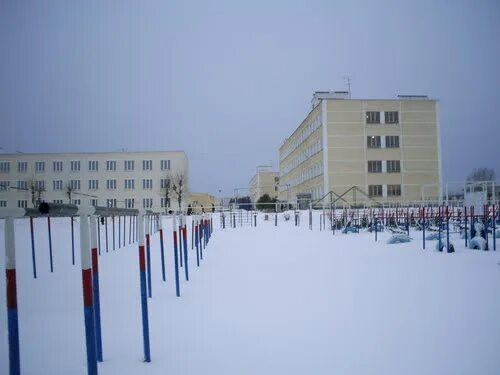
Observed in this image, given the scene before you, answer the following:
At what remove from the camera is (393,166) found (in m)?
44.4

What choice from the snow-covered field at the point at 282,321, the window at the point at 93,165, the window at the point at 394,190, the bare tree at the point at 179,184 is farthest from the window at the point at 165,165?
the snow-covered field at the point at 282,321

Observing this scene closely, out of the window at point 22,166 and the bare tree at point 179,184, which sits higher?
the window at point 22,166

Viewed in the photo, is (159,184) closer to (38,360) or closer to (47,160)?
(47,160)

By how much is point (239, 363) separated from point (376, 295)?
295 centimetres

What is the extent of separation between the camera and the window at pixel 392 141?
146 ft

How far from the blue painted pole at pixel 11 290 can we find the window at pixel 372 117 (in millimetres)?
45674

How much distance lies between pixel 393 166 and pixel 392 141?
110 inches

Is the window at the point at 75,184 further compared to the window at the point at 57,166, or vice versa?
the window at the point at 75,184

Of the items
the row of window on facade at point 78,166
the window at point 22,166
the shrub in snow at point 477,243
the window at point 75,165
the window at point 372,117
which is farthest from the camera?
the window at point 75,165

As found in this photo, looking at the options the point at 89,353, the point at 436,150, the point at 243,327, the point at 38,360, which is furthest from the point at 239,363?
the point at 436,150

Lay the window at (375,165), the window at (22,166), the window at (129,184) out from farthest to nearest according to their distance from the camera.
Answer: the window at (129,184) → the window at (22,166) → the window at (375,165)

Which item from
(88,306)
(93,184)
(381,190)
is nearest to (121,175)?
(93,184)

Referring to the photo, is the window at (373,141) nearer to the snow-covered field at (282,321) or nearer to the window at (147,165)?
the window at (147,165)

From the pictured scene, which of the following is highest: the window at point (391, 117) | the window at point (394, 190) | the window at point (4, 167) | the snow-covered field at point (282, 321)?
the window at point (391, 117)
